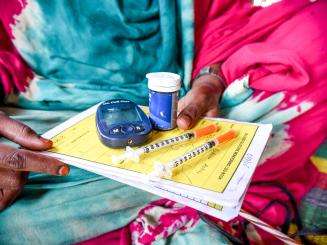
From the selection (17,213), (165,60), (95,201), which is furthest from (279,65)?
(17,213)

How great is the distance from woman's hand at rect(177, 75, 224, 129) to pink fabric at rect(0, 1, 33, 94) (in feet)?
1.26

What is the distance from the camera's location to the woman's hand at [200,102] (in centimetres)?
66

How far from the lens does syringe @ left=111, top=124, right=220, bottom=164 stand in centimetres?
56

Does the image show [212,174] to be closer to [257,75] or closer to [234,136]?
[234,136]

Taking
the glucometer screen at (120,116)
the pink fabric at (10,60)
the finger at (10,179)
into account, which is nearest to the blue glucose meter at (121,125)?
the glucometer screen at (120,116)

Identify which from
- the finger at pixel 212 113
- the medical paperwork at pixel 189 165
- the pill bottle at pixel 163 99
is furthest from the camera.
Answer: the finger at pixel 212 113

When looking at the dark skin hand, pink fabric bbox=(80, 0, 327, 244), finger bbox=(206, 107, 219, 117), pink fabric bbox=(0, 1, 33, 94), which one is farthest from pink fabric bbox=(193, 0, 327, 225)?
pink fabric bbox=(0, 1, 33, 94)

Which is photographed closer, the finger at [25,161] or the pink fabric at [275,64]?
the finger at [25,161]

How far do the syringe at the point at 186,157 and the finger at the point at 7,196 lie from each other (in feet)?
0.80

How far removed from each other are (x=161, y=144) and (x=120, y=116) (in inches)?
3.8

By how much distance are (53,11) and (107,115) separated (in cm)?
35

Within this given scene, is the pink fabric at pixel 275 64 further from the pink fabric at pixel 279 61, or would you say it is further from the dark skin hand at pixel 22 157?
the dark skin hand at pixel 22 157

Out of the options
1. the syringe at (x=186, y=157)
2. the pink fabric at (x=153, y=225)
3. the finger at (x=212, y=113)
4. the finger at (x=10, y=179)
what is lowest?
the pink fabric at (x=153, y=225)

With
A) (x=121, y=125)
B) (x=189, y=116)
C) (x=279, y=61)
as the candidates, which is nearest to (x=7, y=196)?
(x=121, y=125)
